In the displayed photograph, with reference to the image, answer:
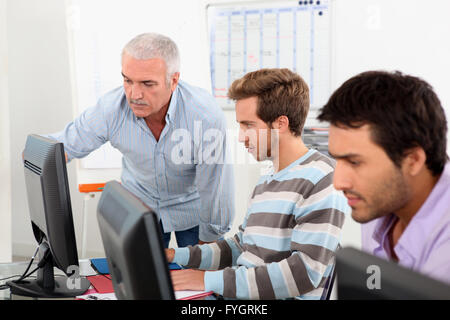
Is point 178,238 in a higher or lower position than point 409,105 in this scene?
lower

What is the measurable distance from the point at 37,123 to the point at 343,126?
3.10 m

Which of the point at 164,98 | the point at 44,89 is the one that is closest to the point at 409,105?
the point at 164,98

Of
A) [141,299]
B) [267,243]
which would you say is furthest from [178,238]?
[141,299]

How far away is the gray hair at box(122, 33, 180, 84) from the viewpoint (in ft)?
5.78

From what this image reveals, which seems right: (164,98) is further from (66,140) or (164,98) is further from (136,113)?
(66,140)

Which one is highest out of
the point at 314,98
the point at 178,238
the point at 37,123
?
the point at 314,98

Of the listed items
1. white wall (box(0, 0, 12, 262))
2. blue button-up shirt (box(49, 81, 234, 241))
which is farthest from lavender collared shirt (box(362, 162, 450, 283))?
white wall (box(0, 0, 12, 262))

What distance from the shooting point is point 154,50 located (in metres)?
1.79

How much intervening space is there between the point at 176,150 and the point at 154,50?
0.39 metres

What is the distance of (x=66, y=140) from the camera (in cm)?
202

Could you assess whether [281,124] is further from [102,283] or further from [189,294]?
[102,283]
